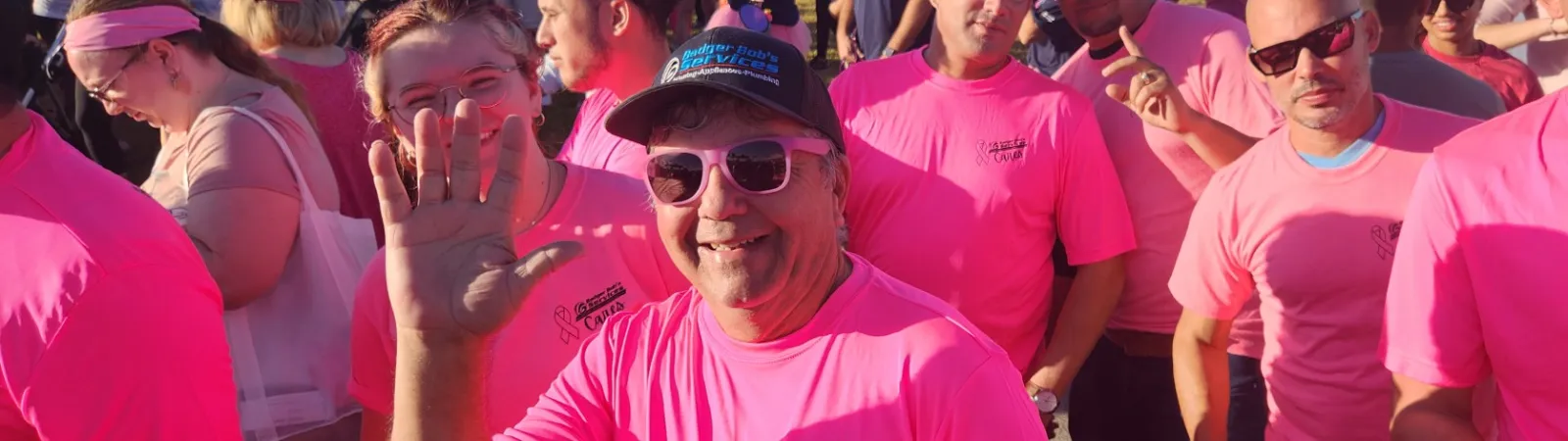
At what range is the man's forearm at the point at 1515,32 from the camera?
531 cm

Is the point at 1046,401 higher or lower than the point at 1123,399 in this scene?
higher

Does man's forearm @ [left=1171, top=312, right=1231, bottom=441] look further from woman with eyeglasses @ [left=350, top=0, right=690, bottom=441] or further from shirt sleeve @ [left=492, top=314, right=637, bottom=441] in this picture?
shirt sleeve @ [left=492, top=314, right=637, bottom=441]

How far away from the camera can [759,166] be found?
1.80 meters

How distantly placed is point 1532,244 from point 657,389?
1.37 meters

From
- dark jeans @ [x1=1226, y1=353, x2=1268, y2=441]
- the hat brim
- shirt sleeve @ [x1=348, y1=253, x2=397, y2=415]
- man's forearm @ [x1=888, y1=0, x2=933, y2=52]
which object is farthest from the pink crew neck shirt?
shirt sleeve @ [x1=348, y1=253, x2=397, y2=415]

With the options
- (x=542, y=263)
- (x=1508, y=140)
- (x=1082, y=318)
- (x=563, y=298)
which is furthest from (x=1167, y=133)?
(x=542, y=263)

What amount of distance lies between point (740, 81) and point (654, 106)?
0.19 meters

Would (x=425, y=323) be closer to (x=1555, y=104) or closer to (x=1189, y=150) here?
(x=1555, y=104)

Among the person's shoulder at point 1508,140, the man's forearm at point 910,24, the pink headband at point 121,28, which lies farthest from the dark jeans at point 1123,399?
the man's forearm at point 910,24

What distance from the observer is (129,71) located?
3320 millimetres

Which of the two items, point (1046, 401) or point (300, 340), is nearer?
point (300, 340)

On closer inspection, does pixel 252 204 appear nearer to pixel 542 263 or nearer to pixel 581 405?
pixel 581 405

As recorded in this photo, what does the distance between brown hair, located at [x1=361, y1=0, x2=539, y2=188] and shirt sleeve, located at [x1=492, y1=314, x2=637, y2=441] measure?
0.86m

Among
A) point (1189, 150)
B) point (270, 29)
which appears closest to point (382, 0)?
point (270, 29)
